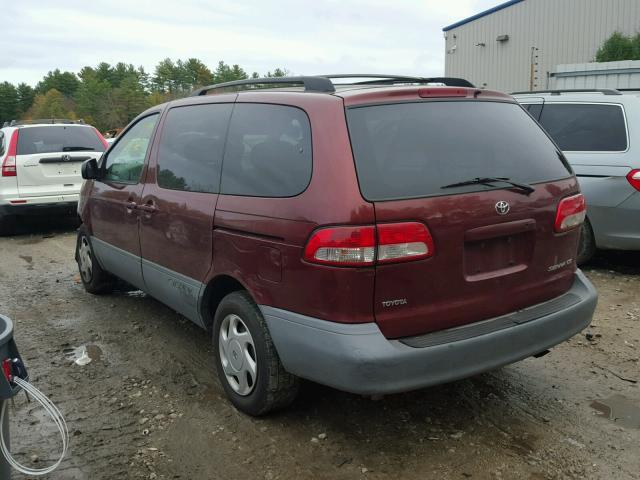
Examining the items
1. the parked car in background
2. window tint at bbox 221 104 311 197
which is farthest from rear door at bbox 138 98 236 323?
the parked car in background

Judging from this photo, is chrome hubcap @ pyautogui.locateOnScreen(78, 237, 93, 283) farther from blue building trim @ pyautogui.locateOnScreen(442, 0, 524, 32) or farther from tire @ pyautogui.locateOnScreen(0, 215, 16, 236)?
blue building trim @ pyautogui.locateOnScreen(442, 0, 524, 32)

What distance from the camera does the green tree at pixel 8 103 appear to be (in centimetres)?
11819

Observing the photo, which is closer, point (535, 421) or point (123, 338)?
point (535, 421)

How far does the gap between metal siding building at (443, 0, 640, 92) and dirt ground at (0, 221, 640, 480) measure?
22.8 m

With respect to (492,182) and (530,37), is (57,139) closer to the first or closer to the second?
(492,182)

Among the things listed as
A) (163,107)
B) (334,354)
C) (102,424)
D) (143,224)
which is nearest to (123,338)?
(143,224)

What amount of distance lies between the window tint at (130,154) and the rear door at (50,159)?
173 inches

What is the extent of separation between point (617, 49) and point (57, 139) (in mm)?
19892

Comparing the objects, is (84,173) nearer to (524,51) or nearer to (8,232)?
(8,232)

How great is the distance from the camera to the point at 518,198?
9.97 ft

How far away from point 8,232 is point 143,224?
6.26 metres

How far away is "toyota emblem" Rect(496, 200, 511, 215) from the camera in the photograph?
294 centimetres

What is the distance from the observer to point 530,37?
90.3 feet

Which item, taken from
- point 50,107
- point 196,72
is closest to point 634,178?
point 50,107
